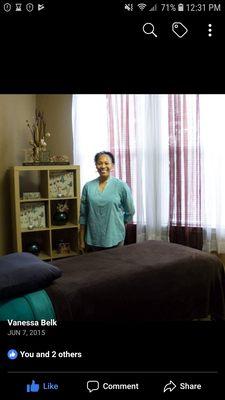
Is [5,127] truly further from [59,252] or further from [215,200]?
[215,200]

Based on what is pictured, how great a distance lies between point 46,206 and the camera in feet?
7.96

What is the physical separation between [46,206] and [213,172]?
1.23 m

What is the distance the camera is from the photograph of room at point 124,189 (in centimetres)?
158

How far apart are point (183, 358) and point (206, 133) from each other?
75.4 inches

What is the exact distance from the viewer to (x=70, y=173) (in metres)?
2.48

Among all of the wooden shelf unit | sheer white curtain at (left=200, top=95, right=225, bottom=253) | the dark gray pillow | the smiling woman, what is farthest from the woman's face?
the dark gray pillow

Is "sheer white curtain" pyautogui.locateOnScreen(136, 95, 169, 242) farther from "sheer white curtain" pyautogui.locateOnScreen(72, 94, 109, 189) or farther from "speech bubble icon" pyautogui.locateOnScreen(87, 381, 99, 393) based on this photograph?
"speech bubble icon" pyautogui.locateOnScreen(87, 381, 99, 393)

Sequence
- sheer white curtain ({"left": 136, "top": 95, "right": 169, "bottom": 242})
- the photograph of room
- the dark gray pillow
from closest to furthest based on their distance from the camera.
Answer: the dark gray pillow → the photograph of room → sheer white curtain ({"left": 136, "top": 95, "right": 169, "bottom": 242})

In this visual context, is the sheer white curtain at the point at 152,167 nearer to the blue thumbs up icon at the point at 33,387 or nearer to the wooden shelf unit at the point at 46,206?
the wooden shelf unit at the point at 46,206

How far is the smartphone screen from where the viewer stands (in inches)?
15.3

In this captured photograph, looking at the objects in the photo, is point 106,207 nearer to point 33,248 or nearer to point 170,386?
point 33,248

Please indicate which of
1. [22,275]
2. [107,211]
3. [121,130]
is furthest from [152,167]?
[22,275]

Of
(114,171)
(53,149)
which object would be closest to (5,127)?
(53,149)
